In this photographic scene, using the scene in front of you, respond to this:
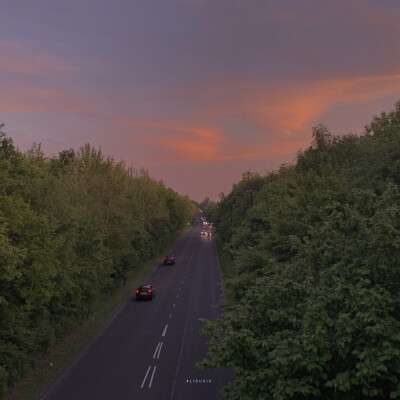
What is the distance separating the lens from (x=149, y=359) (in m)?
20.7

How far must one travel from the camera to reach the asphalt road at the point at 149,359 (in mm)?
16672

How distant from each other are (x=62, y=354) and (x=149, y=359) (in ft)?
14.9

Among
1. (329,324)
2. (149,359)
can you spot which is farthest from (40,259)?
(329,324)

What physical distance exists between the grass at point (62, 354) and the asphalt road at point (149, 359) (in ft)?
1.57

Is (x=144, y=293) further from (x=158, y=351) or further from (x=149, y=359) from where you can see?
(x=149, y=359)

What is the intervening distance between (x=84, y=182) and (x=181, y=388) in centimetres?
2479

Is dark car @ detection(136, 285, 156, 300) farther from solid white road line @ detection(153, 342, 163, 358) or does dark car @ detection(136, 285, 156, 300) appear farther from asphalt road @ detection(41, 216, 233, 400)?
solid white road line @ detection(153, 342, 163, 358)

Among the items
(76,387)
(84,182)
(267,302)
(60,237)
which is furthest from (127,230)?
(267,302)

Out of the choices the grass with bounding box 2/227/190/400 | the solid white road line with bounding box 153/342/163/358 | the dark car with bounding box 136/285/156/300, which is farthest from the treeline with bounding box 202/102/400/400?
the dark car with bounding box 136/285/156/300

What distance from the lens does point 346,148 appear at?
129ft

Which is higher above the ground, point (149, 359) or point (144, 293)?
point (144, 293)

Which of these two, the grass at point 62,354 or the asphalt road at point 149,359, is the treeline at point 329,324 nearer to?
the asphalt road at point 149,359

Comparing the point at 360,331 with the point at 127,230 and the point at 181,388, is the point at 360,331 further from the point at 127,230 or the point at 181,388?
the point at 127,230

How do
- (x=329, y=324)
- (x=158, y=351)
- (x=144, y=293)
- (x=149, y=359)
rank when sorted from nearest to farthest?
1. (x=329, y=324)
2. (x=149, y=359)
3. (x=158, y=351)
4. (x=144, y=293)
